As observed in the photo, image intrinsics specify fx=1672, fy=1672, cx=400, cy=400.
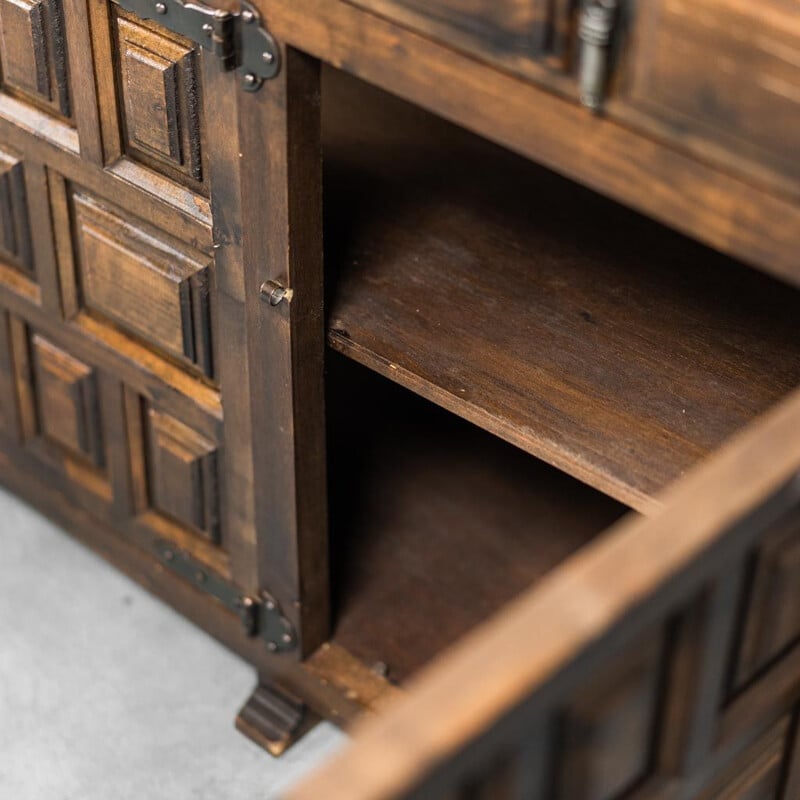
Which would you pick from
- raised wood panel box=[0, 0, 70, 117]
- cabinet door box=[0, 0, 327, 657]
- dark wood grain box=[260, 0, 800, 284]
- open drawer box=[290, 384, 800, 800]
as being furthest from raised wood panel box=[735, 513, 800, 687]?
raised wood panel box=[0, 0, 70, 117]

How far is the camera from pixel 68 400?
4.91 feet

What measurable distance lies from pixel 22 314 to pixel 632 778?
0.78 m

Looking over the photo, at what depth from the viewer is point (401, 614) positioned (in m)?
1.49

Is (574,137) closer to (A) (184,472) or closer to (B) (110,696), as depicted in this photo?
(A) (184,472)

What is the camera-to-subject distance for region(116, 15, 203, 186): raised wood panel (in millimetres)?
1150

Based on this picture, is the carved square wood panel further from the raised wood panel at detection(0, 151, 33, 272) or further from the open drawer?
the open drawer

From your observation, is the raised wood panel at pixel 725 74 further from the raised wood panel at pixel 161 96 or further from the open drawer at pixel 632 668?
the raised wood panel at pixel 161 96

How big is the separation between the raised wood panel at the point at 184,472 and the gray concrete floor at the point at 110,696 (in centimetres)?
17

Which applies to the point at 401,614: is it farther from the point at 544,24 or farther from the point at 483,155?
the point at 544,24

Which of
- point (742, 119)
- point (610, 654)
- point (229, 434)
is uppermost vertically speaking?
point (742, 119)

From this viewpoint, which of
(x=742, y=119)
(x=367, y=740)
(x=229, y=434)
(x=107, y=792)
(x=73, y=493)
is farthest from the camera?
(x=73, y=493)

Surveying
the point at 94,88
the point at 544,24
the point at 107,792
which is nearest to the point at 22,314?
the point at 94,88

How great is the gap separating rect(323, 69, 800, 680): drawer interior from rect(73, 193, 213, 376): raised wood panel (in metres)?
0.11

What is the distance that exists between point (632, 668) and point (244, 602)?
66 cm
